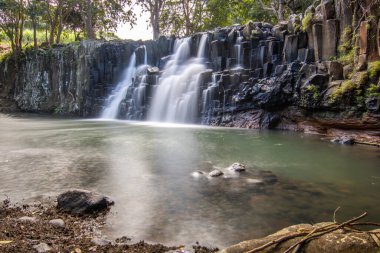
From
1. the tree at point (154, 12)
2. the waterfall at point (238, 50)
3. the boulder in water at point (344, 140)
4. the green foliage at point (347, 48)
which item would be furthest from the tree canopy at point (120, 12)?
the boulder in water at point (344, 140)

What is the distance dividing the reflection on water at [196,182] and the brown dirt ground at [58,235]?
0.30 m

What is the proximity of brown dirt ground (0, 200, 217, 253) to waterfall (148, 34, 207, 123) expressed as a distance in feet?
56.4

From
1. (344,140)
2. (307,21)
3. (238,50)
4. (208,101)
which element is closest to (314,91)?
(344,140)

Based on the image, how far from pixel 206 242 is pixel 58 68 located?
31.9 m

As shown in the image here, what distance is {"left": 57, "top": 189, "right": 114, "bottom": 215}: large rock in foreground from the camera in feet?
18.5

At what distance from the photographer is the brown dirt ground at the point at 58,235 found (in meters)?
4.20

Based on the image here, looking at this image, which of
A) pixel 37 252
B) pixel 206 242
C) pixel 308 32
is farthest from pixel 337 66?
pixel 37 252

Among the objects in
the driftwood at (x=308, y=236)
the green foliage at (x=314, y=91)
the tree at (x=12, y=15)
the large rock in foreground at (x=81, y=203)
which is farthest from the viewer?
the tree at (x=12, y=15)

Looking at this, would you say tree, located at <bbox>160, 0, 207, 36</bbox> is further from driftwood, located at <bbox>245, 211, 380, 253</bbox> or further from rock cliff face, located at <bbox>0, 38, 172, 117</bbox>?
driftwood, located at <bbox>245, 211, 380, 253</bbox>

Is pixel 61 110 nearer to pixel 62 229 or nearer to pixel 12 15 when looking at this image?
pixel 12 15

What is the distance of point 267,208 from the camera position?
20.1 ft

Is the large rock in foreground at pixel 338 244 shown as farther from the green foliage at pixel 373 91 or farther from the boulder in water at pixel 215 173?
the green foliage at pixel 373 91

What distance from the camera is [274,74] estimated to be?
66.7ft

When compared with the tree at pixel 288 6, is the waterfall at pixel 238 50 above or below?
below
